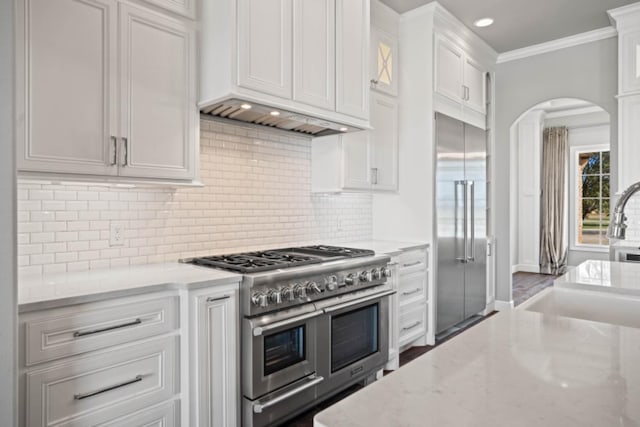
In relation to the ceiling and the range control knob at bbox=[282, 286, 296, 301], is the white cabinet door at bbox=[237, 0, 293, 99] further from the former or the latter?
the ceiling

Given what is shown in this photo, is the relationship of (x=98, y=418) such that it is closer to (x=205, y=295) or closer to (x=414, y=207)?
(x=205, y=295)

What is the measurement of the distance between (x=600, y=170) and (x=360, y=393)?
27.4 feet

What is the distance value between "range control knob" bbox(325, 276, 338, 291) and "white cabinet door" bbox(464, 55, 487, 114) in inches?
109

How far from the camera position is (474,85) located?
4523 millimetres

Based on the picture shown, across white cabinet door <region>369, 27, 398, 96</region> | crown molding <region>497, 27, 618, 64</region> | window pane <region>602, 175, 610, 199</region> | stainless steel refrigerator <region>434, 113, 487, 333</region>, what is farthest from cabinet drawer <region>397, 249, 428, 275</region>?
window pane <region>602, 175, 610, 199</region>

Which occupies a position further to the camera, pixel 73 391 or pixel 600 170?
pixel 600 170

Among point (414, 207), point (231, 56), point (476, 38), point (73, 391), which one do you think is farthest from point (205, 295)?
point (476, 38)

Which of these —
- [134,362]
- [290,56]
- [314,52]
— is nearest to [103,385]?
[134,362]

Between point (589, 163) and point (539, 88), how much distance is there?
3692mm

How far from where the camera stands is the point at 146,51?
6.91 ft

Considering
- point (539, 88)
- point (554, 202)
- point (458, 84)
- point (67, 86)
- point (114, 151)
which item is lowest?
point (554, 202)

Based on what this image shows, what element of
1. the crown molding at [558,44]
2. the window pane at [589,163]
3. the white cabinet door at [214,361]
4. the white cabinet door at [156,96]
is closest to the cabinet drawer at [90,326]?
the white cabinet door at [214,361]

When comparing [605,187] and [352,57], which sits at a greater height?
[352,57]

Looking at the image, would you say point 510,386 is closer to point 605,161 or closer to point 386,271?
point 386,271
